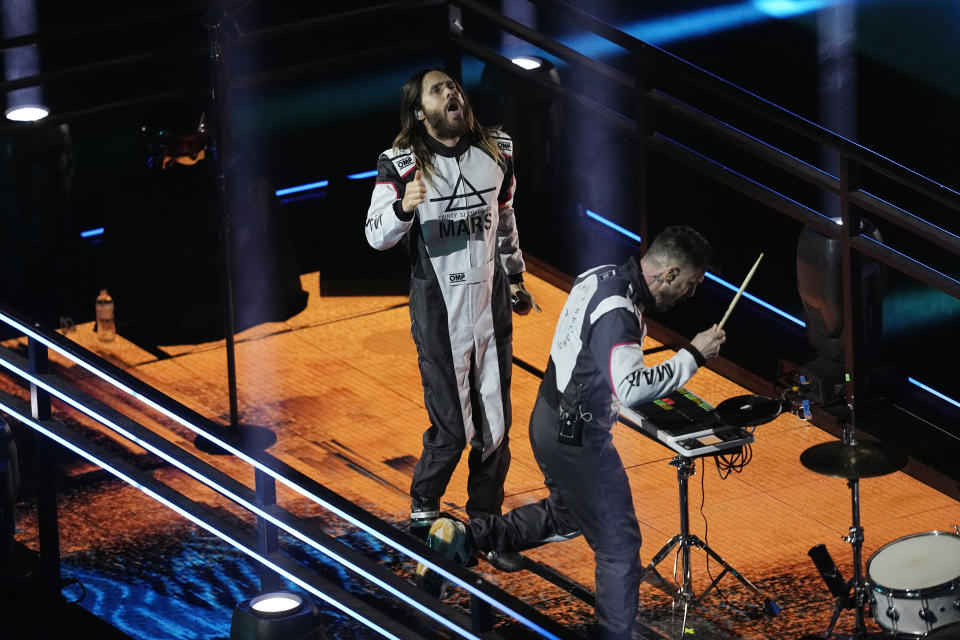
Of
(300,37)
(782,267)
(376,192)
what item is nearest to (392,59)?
(300,37)

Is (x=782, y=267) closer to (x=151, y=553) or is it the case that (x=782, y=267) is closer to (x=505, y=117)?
(x=505, y=117)

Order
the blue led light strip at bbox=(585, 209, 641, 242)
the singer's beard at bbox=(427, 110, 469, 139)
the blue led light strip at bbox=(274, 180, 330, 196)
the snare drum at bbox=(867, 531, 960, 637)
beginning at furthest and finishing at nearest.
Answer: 1. the blue led light strip at bbox=(274, 180, 330, 196)
2. the blue led light strip at bbox=(585, 209, 641, 242)
3. the singer's beard at bbox=(427, 110, 469, 139)
4. the snare drum at bbox=(867, 531, 960, 637)

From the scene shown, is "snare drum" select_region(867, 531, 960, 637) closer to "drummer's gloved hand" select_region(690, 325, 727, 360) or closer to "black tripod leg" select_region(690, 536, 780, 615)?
"black tripod leg" select_region(690, 536, 780, 615)

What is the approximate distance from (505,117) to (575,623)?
4131 millimetres

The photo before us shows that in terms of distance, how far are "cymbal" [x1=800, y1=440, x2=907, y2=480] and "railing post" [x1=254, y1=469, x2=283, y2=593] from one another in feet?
5.57

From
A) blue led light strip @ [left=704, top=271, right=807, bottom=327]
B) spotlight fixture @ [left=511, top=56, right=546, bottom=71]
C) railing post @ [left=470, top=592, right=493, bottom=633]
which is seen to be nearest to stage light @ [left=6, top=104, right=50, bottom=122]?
spotlight fixture @ [left=511, top=56, right=546, bottom=71]

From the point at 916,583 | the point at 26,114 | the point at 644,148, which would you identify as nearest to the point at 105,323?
the point at 26,114

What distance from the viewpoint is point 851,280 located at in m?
7.69

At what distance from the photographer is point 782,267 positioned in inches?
403

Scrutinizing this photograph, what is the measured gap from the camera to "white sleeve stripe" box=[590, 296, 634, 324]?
18.4 feet

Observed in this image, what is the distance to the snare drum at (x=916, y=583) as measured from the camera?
568cm

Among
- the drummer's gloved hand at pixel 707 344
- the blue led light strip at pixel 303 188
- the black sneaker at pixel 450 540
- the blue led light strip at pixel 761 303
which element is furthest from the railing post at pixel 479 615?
the blue led light strip at pixel 303 188

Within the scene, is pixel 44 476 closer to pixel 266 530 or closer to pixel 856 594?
pixel 266 530

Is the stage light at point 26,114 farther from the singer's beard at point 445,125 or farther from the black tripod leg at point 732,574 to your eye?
the black tripod leg at point 732,574
